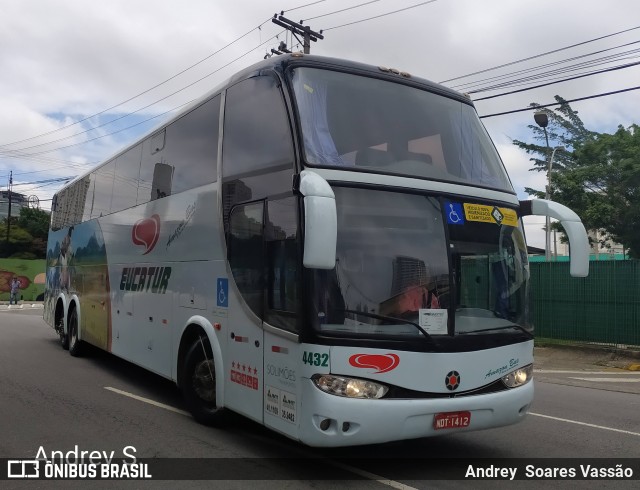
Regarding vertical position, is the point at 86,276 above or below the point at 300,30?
below

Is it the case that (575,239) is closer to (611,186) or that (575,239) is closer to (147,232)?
(147,232)

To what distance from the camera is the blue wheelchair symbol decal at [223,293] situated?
626 centimetres

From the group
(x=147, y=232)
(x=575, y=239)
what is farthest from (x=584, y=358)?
(x=147, y=232)

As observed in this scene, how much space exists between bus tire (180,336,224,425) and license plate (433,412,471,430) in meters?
2.54

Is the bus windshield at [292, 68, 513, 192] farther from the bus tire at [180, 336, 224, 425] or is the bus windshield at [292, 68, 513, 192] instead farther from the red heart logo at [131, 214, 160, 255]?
the red heart logo at [131, 214, 160, 255]

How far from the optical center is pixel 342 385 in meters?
4.75

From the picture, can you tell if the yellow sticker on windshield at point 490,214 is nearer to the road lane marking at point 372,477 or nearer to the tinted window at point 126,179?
the road lane marking at point 372,477

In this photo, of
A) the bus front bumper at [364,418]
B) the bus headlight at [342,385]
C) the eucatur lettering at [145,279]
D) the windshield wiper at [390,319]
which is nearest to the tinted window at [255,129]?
the windshield wiper at [390,319]

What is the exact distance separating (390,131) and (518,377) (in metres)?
2.61

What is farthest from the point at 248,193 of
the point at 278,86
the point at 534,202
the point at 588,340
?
the point at 588,340

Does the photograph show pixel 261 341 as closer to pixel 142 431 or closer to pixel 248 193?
pixel 248 193

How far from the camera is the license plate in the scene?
496 cm

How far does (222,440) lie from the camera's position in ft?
20.7

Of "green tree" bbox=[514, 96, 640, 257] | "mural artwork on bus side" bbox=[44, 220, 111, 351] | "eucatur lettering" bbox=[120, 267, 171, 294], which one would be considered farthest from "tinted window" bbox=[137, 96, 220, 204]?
"green tree" bbox=[514, 96, 640, 257]
